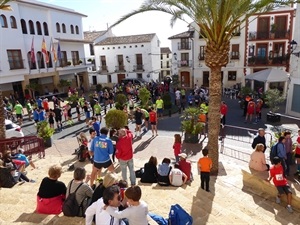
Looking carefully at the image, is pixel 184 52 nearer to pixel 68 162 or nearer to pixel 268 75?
pixel 268 75

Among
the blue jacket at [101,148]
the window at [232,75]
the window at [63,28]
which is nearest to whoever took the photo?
the blue jacket at [101,148]

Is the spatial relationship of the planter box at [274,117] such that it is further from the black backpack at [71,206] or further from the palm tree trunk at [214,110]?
the black backpack at [71,206]

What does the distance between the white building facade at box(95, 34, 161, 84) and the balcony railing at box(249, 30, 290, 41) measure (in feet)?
51.5

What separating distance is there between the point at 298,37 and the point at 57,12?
78.9 ft

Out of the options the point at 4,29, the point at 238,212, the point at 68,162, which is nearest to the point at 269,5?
the point at 238,212

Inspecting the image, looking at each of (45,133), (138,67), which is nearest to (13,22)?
(45,133)

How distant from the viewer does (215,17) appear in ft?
24.8

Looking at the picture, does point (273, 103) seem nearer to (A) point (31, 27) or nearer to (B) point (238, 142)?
(B) point (238, 142)

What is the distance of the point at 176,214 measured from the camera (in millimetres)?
4824

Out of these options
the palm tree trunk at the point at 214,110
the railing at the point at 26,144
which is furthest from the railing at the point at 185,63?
the palm tree trunk at the point at 214,110

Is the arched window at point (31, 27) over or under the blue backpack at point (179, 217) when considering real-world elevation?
over

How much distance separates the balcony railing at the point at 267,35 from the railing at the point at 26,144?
24146 millimetres

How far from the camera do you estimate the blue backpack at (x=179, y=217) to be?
4730 millimetres

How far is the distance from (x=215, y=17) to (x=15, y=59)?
73.6 feet
